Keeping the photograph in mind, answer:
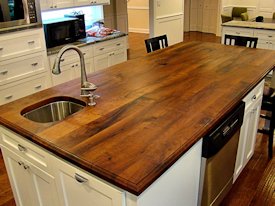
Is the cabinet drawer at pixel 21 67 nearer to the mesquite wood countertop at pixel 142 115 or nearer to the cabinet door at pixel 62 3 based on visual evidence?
the cabinet door at pixel 62 3

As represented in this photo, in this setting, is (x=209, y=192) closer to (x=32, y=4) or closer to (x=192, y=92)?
(x=192, y=92)

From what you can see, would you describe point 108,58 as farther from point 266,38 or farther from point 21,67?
point 266,38

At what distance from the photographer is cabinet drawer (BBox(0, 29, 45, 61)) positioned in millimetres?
2947

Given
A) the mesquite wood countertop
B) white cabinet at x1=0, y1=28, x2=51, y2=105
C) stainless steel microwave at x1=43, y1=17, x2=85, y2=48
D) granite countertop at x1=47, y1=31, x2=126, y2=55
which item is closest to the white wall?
granite countertop at x1=47, y1=31, x2=126, y2=55

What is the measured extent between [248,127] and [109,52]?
8.33 ft

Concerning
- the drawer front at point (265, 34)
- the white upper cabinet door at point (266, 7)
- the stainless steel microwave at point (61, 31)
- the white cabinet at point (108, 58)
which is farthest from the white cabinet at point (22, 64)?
the white upper cabinet door at point (266, 7)

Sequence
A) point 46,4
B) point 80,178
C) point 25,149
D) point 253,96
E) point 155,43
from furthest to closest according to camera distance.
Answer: point 46,4 < point 155,43 < point 253,96 < point 25,149 < point 80,178

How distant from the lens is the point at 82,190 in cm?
133

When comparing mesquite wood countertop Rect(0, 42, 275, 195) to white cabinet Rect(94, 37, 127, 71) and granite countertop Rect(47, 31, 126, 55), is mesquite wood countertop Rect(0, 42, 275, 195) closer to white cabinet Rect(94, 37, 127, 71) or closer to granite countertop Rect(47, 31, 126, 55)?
granite countertop Rect(47, 31, 126, 55)

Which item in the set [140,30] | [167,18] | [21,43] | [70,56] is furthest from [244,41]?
[140,30]

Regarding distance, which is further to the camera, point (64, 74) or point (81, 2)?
point (81, 2)

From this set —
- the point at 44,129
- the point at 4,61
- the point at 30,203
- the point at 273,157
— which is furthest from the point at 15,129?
the point at 273,157

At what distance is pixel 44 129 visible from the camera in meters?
1.48

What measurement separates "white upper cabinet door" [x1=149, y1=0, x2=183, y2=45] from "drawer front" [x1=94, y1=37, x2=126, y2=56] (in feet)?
4.98
